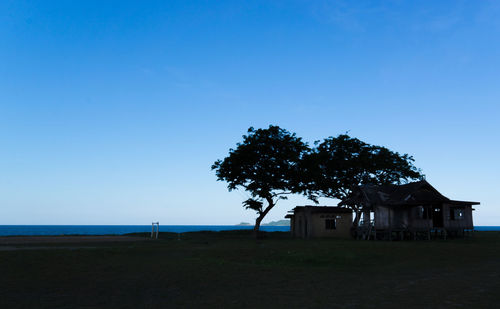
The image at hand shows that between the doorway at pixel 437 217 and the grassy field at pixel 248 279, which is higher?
the doorway at pixel 437 217

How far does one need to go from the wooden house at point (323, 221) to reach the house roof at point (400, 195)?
201 centimetres

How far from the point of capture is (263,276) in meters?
16.1

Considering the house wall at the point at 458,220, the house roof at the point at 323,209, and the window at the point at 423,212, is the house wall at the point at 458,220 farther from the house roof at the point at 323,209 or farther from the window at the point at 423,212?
the house roof at the point at 323,209

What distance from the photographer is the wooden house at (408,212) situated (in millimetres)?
39375

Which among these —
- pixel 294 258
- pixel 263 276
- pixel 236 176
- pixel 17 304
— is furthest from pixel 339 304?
pixel 236 176

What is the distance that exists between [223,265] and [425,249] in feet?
51.2

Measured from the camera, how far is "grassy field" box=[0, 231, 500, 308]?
11.2 m

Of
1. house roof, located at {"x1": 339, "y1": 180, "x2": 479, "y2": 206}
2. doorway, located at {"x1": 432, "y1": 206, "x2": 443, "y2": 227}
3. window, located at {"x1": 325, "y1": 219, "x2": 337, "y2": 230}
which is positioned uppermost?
house roof, located at {"x1": 339, "y1": 180, "x2": 479, "y2": 206}

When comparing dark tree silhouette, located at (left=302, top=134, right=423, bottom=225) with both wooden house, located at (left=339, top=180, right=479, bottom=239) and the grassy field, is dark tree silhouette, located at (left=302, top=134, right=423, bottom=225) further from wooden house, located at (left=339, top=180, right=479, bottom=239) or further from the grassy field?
the grassy field

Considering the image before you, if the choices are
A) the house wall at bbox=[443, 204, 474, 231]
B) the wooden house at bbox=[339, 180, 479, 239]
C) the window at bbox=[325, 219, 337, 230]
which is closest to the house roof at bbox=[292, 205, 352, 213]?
the window at bbox=[325, 219, 337, 230]

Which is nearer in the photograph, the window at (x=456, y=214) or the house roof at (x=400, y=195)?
the house roof at (x=400, y=195)

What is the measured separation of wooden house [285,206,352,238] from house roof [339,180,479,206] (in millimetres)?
2010

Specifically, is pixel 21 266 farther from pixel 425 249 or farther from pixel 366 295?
pixel 425 249

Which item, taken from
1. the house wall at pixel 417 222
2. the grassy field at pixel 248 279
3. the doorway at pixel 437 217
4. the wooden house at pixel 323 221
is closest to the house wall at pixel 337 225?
the wooden house at pixel 323 221
